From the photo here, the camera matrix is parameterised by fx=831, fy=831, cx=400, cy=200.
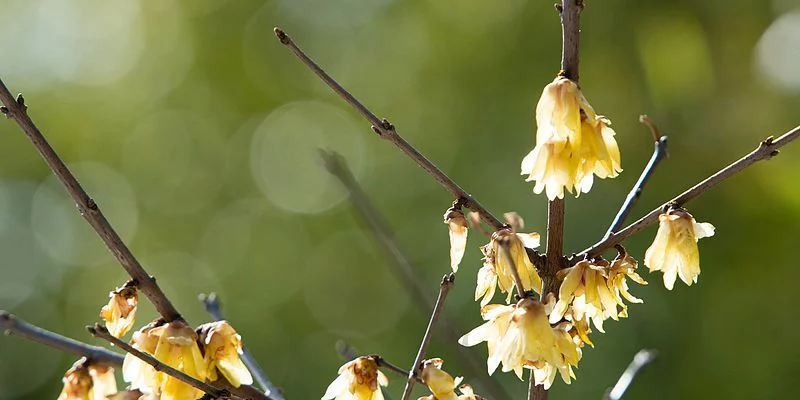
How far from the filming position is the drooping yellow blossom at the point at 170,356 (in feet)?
1.23

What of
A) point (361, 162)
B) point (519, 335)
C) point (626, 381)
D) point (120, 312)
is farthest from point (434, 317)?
point (361, 162)

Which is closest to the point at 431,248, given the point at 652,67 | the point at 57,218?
the point at 652,67

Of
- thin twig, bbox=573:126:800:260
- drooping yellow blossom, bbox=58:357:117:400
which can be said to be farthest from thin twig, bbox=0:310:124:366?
thin twig, bbox=573:126:800:260

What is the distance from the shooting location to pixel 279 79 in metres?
2.65

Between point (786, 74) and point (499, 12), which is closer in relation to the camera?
point (786, 74)

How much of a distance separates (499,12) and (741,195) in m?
0.82

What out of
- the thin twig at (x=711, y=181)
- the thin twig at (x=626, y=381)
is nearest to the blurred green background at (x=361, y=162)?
the thin twig at (x=626, y=381)

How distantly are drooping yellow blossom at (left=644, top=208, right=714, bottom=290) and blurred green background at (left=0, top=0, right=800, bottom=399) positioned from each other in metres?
1.12

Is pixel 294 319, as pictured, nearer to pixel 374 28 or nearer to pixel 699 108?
pixel 374 28

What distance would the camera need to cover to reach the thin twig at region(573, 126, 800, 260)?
0.35 metres

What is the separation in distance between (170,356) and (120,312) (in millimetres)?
42

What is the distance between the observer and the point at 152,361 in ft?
1.09

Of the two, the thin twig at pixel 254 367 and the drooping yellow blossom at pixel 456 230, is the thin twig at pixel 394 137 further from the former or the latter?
the thin twig at pixel 254 367

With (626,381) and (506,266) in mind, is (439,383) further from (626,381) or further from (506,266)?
(626,381)
